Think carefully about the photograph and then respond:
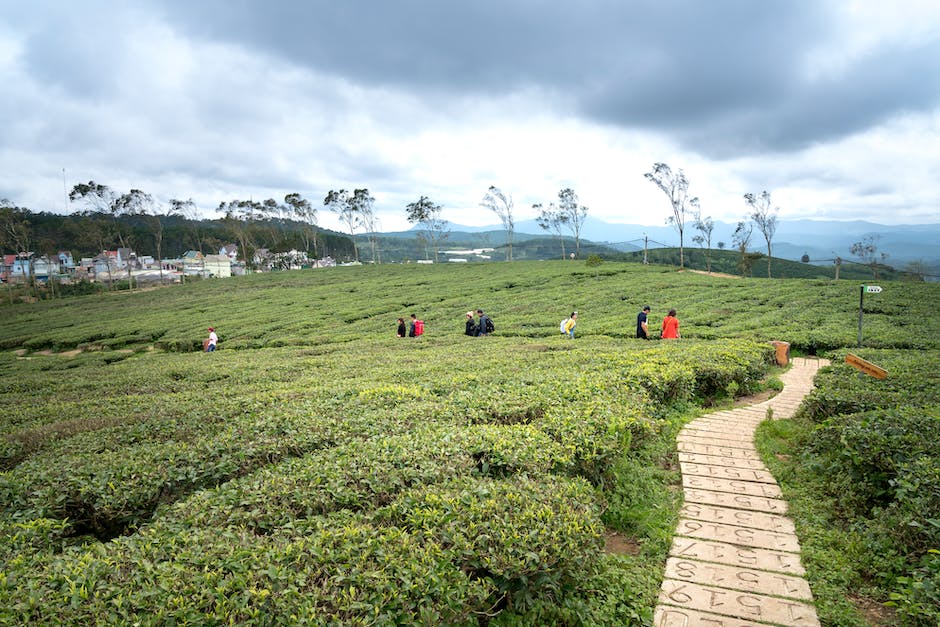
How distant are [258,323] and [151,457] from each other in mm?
28212

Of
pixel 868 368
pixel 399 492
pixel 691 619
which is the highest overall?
pixel 868 368

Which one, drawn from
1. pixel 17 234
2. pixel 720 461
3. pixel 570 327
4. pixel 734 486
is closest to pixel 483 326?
pixel 570 327

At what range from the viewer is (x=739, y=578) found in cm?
407

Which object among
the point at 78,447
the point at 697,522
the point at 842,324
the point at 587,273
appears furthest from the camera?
the point at 587,273

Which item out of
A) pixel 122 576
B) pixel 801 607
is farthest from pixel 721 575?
pixel 122 576

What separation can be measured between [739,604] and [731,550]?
79cm

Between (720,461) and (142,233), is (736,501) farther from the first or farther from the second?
(142,233)

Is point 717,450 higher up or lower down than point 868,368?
lower down

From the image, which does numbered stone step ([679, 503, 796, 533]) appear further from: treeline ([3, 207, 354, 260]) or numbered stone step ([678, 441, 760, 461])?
treeline ([3, 207, 354, 260])

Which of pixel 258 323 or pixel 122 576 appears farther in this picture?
pixel 258 323

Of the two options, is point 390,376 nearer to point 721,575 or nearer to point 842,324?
point 721,575

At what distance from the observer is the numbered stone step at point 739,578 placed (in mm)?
3916

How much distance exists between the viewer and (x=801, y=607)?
147 inches

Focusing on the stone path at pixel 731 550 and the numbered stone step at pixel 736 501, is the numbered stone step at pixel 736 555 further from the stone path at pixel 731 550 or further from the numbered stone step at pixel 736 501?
the numbered stone step at pixel 736 501
